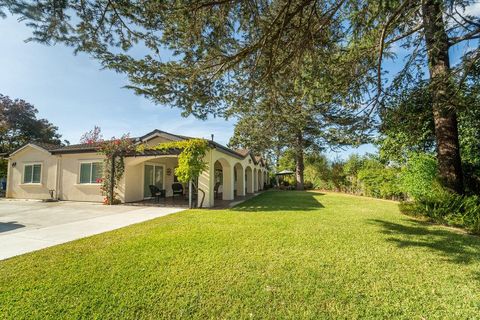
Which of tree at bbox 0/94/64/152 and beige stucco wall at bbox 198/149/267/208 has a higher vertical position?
tree at bbox 0/94/64/152

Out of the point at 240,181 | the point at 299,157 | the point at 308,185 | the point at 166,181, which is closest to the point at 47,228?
the point at 166,181

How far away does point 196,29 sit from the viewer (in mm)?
5055

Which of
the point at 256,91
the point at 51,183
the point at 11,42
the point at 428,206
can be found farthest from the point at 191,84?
the point at 51,183

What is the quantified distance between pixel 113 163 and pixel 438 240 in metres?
15.3

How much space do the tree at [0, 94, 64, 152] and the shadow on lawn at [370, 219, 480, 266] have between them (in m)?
40.5

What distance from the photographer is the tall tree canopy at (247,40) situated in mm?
4473

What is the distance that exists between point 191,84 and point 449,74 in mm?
6473

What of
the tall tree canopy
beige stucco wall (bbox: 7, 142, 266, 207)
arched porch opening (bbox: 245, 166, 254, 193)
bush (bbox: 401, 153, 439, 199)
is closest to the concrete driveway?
the tall tree canopy

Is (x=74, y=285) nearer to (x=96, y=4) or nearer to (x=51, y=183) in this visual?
(x=96, y=4)

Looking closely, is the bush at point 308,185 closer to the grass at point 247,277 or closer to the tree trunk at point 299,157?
the tree trunk at point 299,157

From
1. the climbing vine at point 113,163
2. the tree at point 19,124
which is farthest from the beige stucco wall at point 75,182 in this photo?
the tree at point 19,124

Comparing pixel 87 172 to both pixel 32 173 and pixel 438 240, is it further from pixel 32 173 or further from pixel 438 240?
pixel 438 240

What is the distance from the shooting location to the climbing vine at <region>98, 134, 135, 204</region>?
13320 mm

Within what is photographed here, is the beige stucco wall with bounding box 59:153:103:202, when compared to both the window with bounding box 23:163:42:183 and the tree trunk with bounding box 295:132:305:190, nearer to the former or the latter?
the window with bounding box 23:163:42:183
